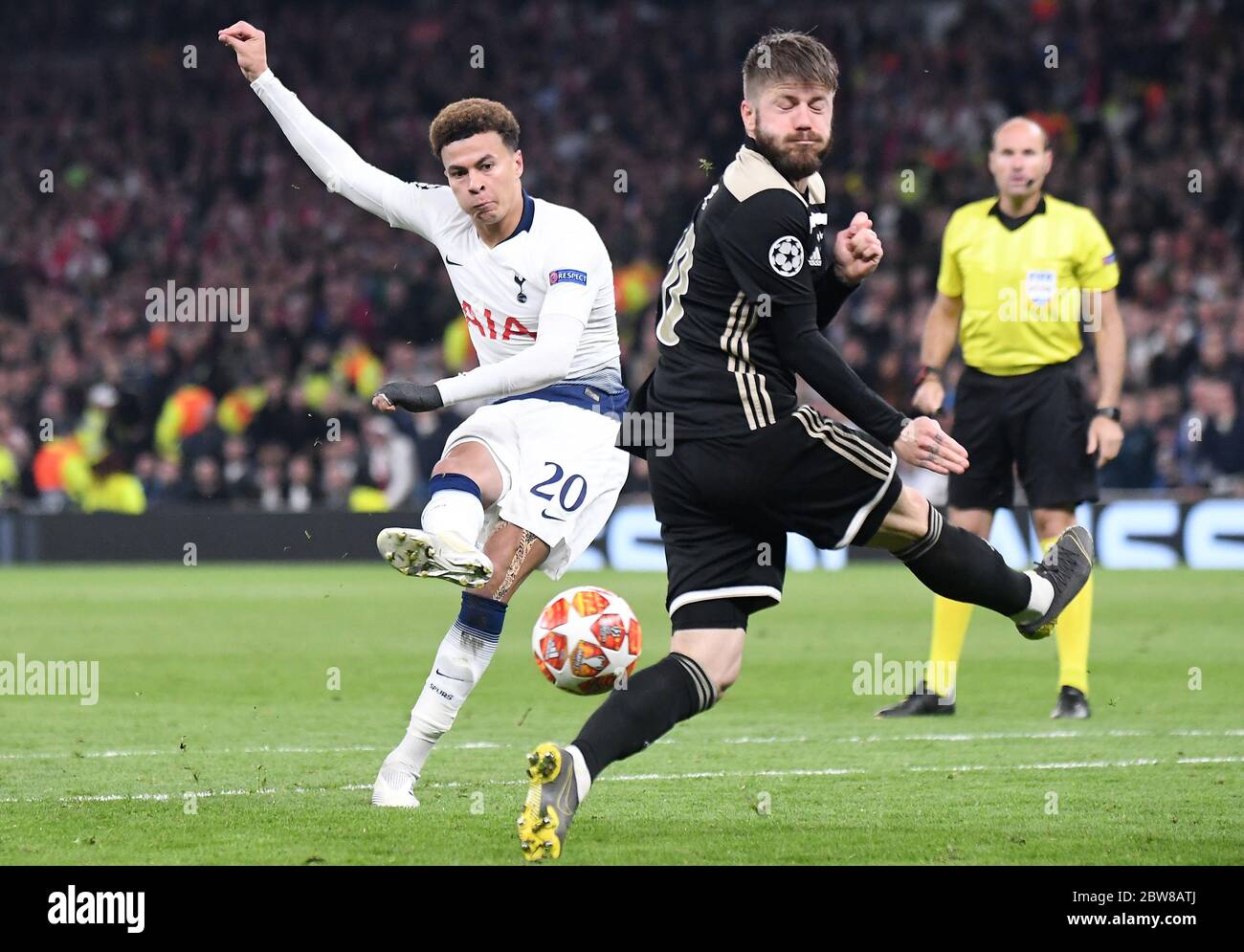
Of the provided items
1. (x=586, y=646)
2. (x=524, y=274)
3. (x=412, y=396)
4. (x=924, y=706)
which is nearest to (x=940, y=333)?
(x=924, y=706)

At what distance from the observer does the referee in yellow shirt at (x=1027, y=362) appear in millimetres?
8344

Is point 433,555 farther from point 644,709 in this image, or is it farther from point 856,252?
point 856,252

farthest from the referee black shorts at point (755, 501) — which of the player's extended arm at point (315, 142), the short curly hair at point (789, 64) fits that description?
the player's extended arm at point (315, 142)

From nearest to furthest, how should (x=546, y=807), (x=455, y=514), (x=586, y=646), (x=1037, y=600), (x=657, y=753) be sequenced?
(x=546, y=807) < (x=1037, y=600) < (x=455, y=514) < (x=586, y=646) < (x=657, y=753)

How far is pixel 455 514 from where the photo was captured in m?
5.80

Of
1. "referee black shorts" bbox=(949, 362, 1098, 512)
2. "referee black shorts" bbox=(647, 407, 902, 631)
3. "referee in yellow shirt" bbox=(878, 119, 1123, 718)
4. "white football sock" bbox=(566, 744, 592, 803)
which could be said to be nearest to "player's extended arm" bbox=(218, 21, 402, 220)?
"referee black shorts" bbox=(647, 407, 902, 631)

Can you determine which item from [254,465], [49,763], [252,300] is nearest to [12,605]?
[254,465]

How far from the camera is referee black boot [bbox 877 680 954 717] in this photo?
8.41m

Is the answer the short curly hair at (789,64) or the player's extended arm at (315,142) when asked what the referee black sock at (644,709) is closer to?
the short curly hair at (789,64)

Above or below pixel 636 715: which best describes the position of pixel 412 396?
above

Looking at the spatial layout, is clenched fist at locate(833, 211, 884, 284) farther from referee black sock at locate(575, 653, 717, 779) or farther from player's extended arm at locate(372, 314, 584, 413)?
referee black sock at locate(575, 653, 717, 779)

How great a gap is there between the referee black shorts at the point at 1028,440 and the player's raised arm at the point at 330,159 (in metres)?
2.96

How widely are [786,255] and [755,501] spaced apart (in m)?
0.67

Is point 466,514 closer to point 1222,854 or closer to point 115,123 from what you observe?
point 1222,854
